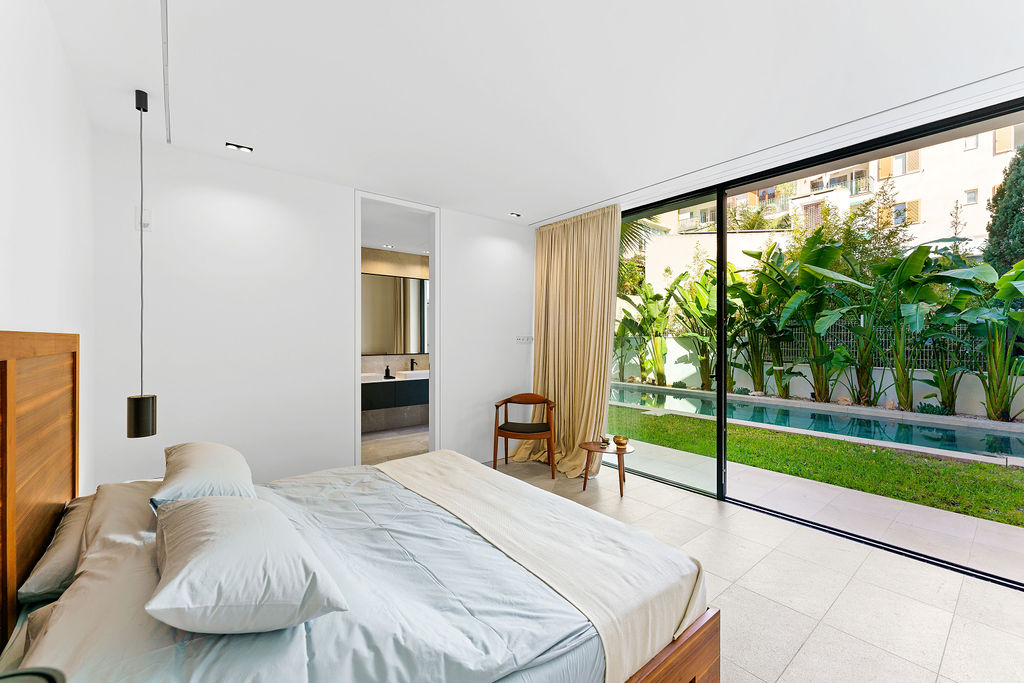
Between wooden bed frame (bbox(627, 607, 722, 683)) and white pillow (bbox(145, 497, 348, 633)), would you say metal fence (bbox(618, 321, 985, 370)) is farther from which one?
white pillow (bbox(145, 497, 348, 633))

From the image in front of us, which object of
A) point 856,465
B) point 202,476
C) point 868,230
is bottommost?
point 856,465

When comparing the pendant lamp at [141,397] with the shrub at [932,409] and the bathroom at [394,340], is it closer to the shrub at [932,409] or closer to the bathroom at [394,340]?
the bathroom at [394,340]

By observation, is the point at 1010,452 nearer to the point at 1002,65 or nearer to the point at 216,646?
the point at 1002,65

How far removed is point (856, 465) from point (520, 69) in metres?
4.78

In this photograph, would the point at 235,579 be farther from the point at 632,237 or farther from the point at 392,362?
the point at 392,362

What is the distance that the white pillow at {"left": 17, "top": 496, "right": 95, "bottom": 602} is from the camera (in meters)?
1.13

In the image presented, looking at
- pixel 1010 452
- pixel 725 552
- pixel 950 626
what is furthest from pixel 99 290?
pixel 1010 452

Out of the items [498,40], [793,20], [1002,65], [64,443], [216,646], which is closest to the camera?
[216,646]

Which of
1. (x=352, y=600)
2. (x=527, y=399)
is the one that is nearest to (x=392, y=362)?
(x=527, y=399)

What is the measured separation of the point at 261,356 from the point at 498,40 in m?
2.78

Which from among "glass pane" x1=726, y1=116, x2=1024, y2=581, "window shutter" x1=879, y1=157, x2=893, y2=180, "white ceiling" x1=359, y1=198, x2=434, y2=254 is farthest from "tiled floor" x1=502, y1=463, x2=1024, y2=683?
"white ceiling" x1=359, y1=198, x2=434, y2=254

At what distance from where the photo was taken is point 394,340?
21.0ft

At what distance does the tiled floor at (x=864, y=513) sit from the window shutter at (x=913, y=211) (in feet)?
7.88

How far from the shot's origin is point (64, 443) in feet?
5.30
